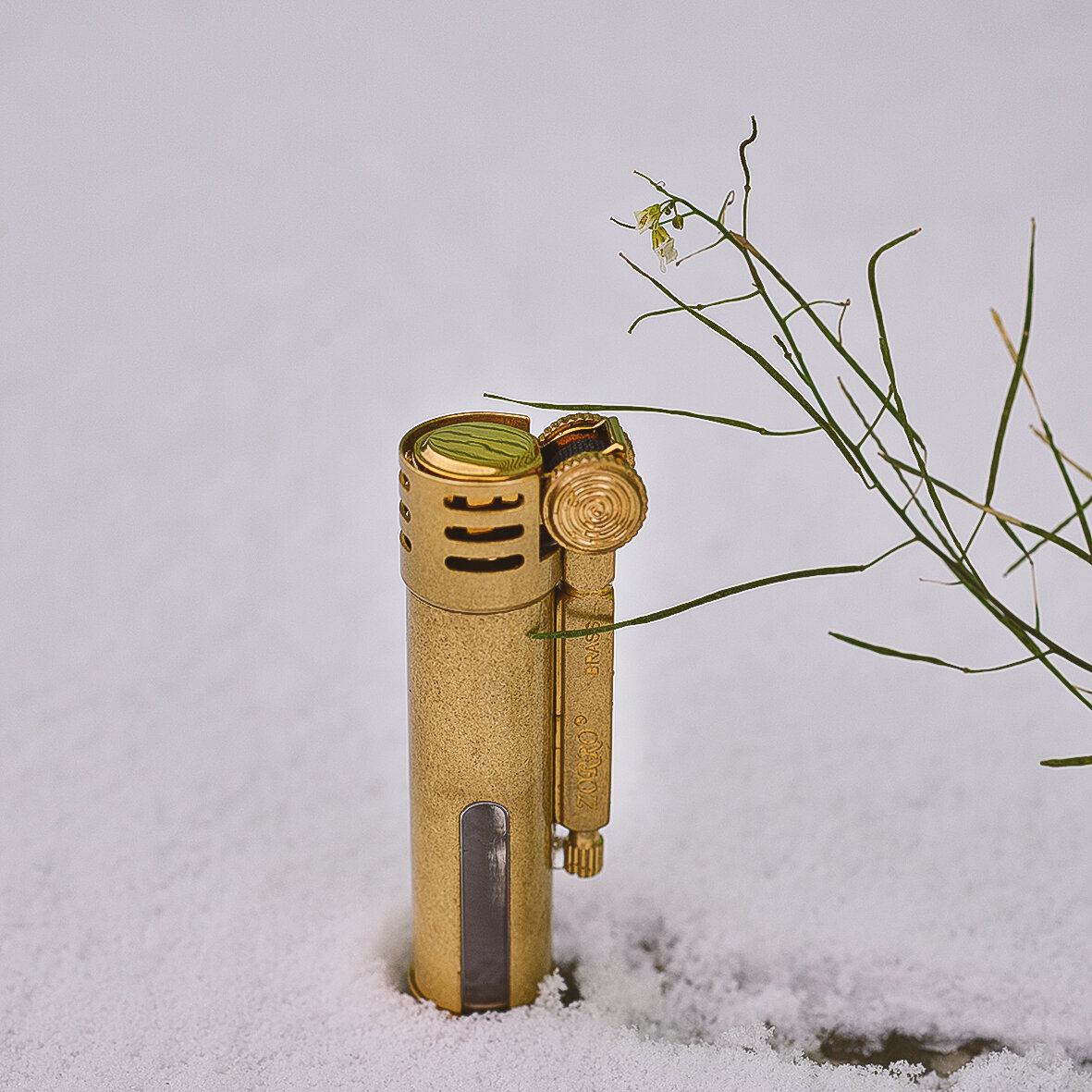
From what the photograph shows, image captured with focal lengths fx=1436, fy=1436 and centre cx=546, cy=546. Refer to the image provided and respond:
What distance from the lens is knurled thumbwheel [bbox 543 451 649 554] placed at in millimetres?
769

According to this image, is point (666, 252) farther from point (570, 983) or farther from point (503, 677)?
point (570, 983)

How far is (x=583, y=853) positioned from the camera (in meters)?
0.90

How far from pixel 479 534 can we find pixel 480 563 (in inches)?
0.7

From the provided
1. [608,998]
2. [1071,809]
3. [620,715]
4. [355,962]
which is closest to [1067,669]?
[1071,809]

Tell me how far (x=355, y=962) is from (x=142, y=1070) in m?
0.15

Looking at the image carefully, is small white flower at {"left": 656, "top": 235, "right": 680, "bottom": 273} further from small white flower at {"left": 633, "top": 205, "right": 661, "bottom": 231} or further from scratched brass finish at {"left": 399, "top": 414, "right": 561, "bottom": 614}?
scratched brass finish at {"left": 399, "top": 414, "right": 561, "bottom": 614}

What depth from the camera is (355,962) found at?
0.94 m

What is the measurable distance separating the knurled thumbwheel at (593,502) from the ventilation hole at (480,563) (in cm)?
3

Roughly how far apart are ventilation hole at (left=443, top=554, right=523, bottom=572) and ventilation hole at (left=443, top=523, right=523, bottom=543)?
0.01 meters

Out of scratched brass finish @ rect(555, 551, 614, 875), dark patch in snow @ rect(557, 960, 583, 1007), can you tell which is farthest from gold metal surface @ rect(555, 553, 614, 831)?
dark patch in snow @ rect(557, 960, 583, 1007)

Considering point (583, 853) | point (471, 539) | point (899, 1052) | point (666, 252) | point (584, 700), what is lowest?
point (899, 1052)

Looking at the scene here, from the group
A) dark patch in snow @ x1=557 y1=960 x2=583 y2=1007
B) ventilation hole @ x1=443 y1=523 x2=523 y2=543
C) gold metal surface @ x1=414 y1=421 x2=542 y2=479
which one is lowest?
dark patch in snow @ x1=557 y1=960 x2=583 y2=1007

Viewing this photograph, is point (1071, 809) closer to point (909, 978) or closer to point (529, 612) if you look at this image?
point (909, 978)

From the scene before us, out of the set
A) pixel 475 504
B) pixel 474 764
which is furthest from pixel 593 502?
pixel 474 764
